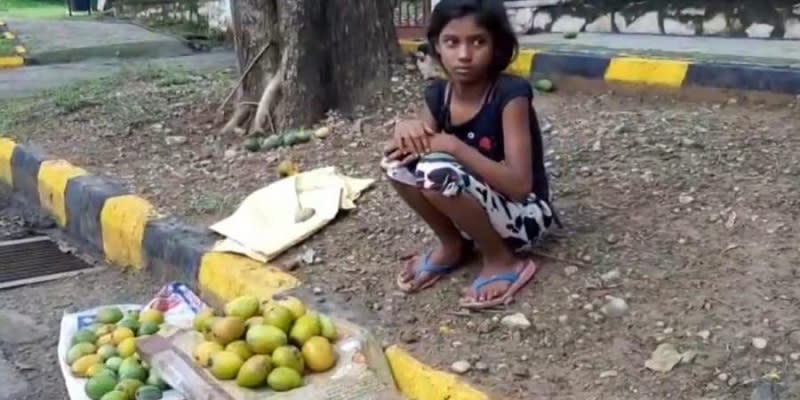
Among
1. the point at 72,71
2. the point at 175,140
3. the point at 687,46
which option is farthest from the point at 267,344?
the point at 72,71

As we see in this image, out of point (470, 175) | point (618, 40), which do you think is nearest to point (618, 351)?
point (470, 175)

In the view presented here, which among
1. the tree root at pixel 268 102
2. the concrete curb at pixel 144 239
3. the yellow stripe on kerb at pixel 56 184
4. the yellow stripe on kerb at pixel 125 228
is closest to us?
the concrete curb at pixel 144 239

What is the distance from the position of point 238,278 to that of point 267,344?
0.85m

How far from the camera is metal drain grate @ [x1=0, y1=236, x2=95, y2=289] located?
14.8ft

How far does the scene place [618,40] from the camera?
25.7ft

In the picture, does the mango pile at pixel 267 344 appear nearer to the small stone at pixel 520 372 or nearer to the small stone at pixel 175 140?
the small stone at pixel 520 372

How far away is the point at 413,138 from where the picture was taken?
298cm

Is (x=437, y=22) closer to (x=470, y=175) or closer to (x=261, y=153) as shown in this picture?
(x=470, y=175)

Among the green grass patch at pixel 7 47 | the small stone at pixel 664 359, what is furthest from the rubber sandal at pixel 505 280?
the green grass patch at pixel 7 47

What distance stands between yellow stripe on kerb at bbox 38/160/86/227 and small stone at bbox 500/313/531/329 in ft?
9.23

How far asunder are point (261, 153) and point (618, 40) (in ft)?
11.9

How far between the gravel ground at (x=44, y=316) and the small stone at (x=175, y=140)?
3.60 ft

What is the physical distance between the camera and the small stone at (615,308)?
286cm

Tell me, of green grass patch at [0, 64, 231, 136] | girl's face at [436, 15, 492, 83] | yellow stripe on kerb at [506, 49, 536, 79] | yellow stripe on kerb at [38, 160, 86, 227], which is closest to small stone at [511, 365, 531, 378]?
girl's face at [436, 15, 492, 83]
